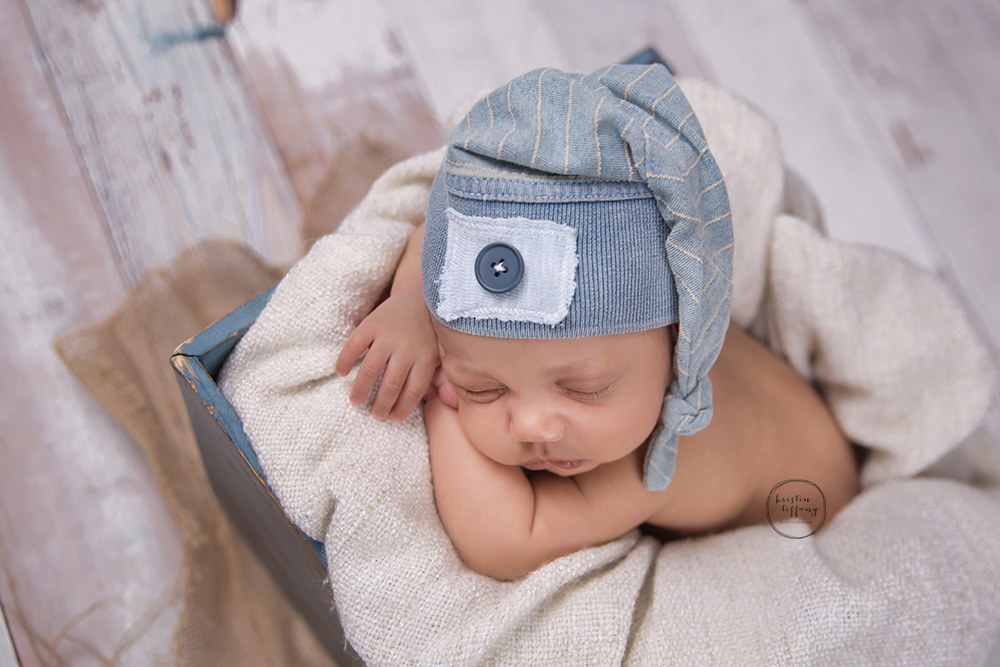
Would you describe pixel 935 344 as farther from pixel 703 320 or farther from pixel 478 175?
pixel 478 175

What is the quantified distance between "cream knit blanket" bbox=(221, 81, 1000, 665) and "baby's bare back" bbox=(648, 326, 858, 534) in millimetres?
46

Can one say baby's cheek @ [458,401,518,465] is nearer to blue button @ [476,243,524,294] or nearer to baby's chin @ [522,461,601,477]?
baby's chin @ [522,461,601,477]

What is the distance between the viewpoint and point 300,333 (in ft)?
2.54

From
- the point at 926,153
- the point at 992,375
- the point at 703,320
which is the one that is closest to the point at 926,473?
the point at 992,375

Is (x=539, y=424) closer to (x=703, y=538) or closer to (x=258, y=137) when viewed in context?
(x=703, y=538)

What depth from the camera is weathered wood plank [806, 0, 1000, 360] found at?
56.3 inches

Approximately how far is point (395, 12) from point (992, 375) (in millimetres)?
1176

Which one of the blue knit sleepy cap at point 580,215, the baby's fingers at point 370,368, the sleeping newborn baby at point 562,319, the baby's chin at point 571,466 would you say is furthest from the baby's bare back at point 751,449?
the baby's fingers at point 370,368

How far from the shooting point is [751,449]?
2.92ft

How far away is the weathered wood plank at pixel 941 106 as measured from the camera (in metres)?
1.43

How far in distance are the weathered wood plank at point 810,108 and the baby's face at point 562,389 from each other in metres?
0.97

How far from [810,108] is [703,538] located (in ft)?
3.31

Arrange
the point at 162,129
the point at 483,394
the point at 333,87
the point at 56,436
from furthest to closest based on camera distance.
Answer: the point at 333,87
the point at 162,129
the point at 56,436
the point at 483,394

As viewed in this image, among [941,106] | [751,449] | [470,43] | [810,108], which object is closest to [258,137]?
[470,43]
